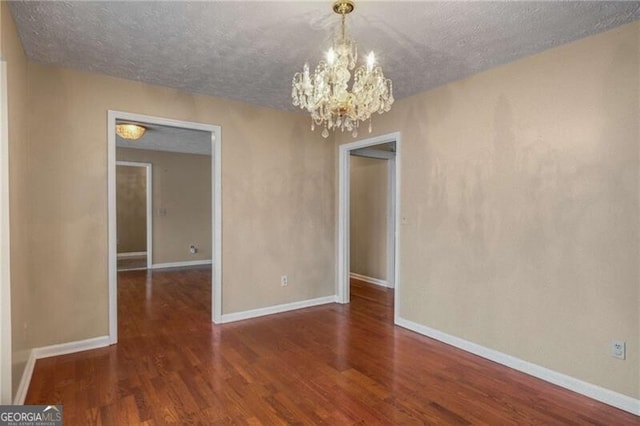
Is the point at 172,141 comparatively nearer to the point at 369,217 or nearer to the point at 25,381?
the point at 369,217

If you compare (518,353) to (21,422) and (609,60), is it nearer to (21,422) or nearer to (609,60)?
(609,60)

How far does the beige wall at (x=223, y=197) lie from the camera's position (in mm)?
3018

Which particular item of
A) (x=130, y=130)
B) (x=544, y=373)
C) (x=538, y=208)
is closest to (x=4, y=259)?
(x=130, y=130)

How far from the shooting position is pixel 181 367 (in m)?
2.83

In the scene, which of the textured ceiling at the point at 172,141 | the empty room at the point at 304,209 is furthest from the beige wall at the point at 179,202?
the empty room at the point at 304,209

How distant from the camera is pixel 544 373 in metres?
2.70

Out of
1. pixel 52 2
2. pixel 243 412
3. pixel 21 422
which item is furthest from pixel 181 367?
pixel 52 2

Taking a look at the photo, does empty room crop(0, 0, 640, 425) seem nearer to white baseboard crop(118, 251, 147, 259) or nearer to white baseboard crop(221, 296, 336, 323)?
white baseboard crop(221, 296, 336, 323)

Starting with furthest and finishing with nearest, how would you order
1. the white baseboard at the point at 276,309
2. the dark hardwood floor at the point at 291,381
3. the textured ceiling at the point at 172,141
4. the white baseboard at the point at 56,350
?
the textured ceiling at the point at 172,141 → the white baseboard at the point at 276,309 → the white baseboard at the point at 56,350 → the dark hardwood floor at the point at 291,381

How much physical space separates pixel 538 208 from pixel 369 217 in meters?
3.62

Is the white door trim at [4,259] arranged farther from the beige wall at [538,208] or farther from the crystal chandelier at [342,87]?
the beige wall at [538,208]

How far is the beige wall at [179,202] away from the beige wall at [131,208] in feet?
6.51

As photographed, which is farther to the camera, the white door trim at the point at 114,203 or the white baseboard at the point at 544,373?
the white door trim at the point at 114,203

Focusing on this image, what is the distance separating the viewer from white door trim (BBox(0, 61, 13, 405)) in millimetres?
1882
